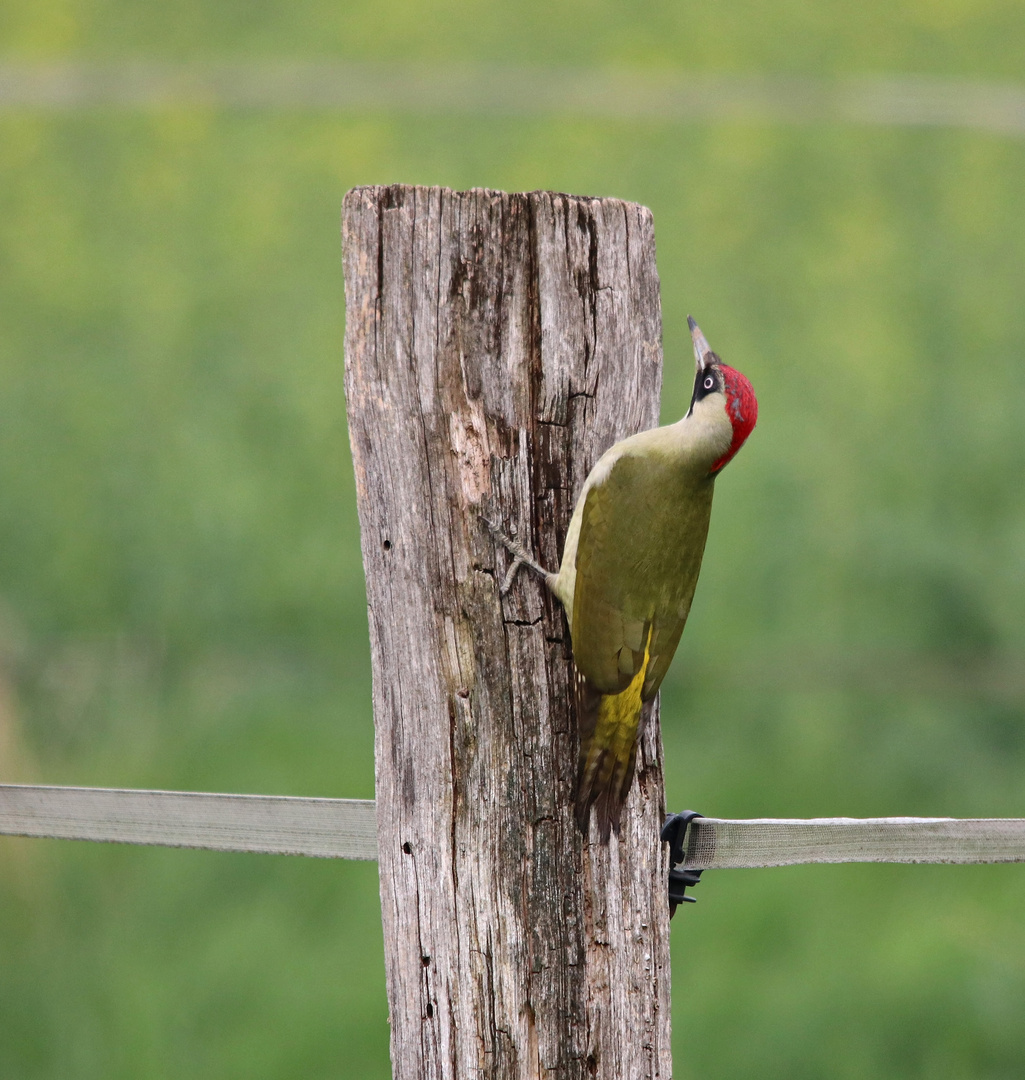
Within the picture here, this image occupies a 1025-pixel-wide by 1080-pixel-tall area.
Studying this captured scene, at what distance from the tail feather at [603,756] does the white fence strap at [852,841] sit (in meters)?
0.20

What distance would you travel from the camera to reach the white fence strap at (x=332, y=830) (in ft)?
7.39

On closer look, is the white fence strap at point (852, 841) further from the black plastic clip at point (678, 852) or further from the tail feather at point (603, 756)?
the tail feather at point (603, 756)

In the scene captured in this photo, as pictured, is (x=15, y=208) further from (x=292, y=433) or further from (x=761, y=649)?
(x=761, y=649)

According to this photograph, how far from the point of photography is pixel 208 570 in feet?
31.6

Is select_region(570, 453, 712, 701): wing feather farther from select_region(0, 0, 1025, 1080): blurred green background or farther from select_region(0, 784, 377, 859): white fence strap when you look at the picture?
select_region(0, 0, 1025, 1080): blurred green background

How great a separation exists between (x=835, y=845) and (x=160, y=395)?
8.55 meters

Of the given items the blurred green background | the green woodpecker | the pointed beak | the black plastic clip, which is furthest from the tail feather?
the blurred green background

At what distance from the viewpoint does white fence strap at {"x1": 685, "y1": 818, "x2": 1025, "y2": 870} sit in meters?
2.23

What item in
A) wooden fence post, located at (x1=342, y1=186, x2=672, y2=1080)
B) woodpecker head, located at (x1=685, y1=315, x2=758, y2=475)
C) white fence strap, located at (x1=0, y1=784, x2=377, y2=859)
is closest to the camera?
wooden fence post, located at (x1=342, y1=186, x2=672, y2=1080)

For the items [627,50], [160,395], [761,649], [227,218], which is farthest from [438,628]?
[627,50]

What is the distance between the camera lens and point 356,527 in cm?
956

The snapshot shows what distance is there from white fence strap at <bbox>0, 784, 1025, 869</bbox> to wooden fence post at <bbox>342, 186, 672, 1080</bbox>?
7.7 inches

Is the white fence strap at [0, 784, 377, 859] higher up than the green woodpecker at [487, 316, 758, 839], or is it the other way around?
the green woodpecker at [487, 316, 758, 839]

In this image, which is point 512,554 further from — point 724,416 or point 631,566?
point 724,416
